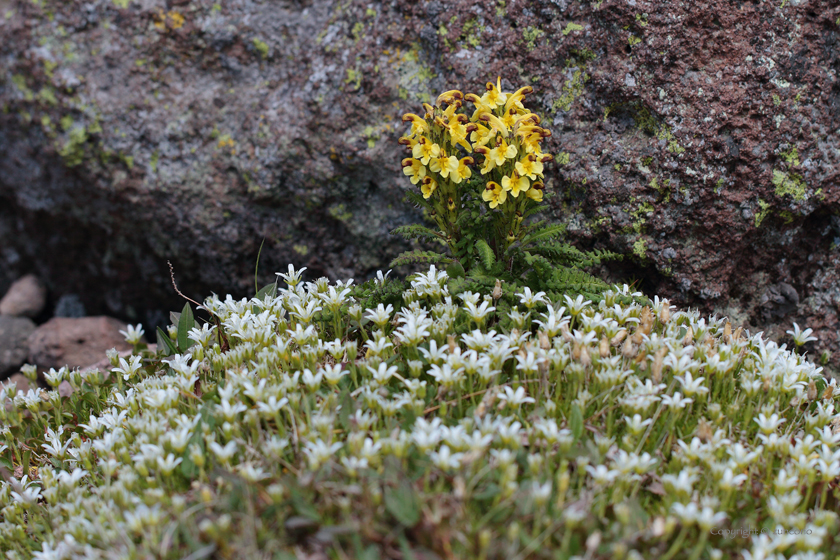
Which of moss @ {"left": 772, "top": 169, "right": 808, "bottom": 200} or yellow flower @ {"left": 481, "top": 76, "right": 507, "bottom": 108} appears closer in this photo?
yellow flower @ {"left": 481, "top": 76, "right": 507, "bottom": 108}

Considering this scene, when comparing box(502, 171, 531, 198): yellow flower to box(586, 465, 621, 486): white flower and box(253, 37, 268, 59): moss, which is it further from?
box(253, 37, 268, 59): moss

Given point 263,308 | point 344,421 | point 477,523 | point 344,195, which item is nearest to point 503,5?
point 344,195

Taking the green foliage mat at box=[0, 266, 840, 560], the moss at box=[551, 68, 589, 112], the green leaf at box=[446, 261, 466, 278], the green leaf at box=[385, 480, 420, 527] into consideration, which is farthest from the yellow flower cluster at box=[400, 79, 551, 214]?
the green leaf at box=[385, 480, 420, 527]

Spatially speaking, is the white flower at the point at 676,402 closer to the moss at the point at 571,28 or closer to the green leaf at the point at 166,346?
the moss at the point at 571,28

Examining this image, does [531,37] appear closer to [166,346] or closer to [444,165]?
[444,165]

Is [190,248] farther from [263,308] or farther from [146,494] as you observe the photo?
[146,494]

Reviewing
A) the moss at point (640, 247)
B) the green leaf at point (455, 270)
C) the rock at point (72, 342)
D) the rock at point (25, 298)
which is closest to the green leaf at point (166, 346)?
the green leaf at point (455, 270)
